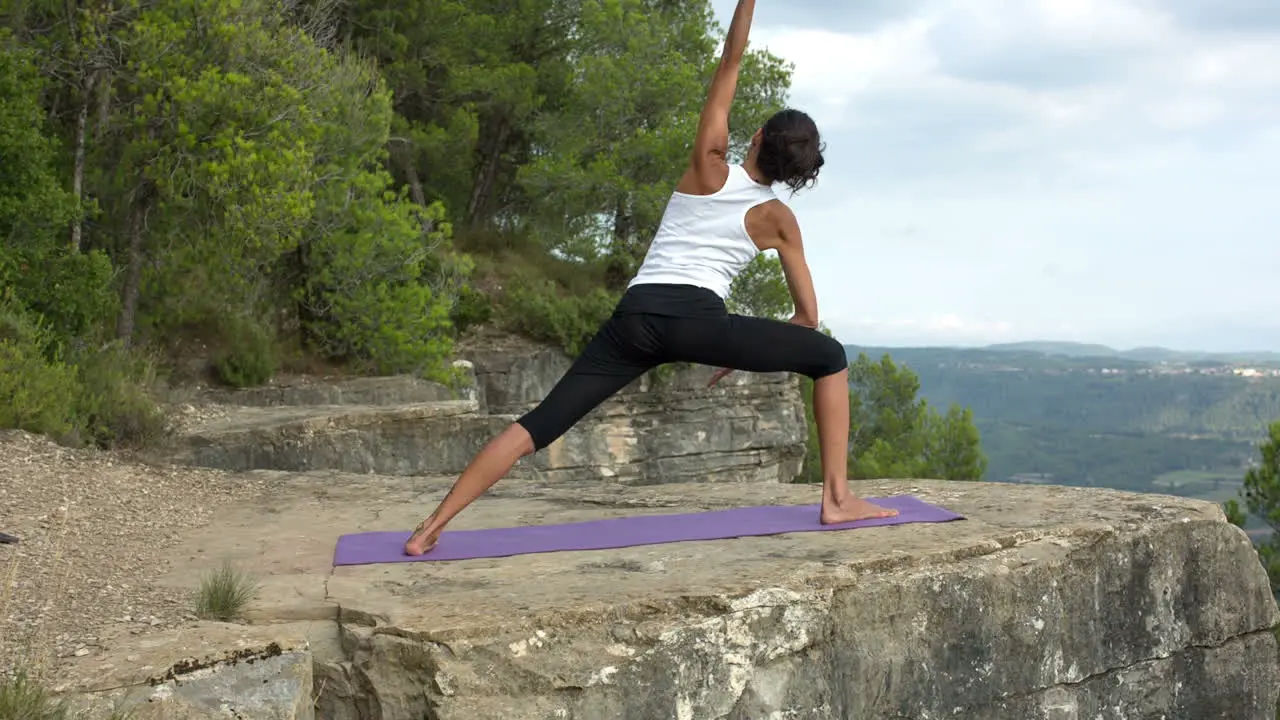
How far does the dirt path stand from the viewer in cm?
432

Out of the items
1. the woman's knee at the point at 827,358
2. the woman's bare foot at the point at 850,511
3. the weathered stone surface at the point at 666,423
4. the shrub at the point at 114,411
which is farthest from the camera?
the weathered stone surface at the point at 666,423

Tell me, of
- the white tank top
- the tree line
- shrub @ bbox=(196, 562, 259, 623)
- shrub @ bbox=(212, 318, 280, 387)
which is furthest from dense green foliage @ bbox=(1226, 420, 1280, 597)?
shrub @ bbox=(196, 562, 259, 623)

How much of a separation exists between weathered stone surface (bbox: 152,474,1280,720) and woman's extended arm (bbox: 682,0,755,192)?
5.77 feet

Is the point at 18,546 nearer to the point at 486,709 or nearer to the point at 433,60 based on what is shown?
the point at 486,709

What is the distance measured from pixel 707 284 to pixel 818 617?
1.54m

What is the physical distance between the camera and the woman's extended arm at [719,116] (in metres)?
4.91

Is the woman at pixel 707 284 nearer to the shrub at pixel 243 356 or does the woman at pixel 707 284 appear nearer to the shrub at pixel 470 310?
the shrub at pixel 243 356

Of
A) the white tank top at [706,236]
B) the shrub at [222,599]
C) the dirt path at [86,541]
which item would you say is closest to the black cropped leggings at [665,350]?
the white tank top at [706,236]

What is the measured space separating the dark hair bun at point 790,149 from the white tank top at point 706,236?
105mm

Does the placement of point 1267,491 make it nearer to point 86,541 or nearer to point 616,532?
point 616,532

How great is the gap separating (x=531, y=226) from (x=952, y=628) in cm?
2348

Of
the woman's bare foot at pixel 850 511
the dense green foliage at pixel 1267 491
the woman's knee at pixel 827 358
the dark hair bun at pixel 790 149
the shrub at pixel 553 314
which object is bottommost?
the dense green foliage at pixel 1267 491

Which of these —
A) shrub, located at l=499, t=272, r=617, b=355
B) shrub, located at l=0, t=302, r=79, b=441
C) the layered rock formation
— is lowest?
the layered rock formation

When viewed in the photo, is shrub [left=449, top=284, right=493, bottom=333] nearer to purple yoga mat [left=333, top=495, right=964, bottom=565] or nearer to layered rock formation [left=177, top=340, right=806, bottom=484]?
layered rock formation [left=177, top=340, right=806, bottom=484]
